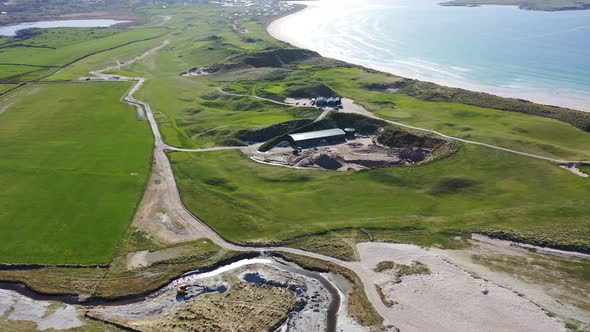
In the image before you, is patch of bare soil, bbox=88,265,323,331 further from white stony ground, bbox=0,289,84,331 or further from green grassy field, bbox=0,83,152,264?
green grassy field, bbox=0,83,152,264

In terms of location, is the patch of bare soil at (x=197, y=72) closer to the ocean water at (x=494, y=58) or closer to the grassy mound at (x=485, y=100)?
the ocean water at (x=494, y=58)

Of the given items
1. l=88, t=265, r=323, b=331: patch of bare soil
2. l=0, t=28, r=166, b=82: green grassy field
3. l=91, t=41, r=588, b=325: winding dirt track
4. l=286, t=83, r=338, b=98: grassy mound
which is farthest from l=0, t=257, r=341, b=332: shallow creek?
l=0, t=28, r=166, b=82: green grassy field

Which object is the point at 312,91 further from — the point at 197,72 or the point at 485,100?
the point at 197,72

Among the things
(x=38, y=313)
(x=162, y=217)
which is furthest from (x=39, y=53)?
(x=38, y=313)

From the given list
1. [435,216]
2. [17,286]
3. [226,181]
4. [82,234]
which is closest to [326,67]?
[226,181]

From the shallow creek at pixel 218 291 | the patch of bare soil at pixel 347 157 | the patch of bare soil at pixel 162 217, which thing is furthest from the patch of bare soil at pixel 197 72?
the shallow creek at pixel 218 291

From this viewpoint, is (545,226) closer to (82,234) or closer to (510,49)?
(82,234)

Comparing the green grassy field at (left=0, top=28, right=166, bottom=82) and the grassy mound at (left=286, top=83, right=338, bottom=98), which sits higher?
the grassy mound at (left=286, top=83, right=338, bottom=98)
